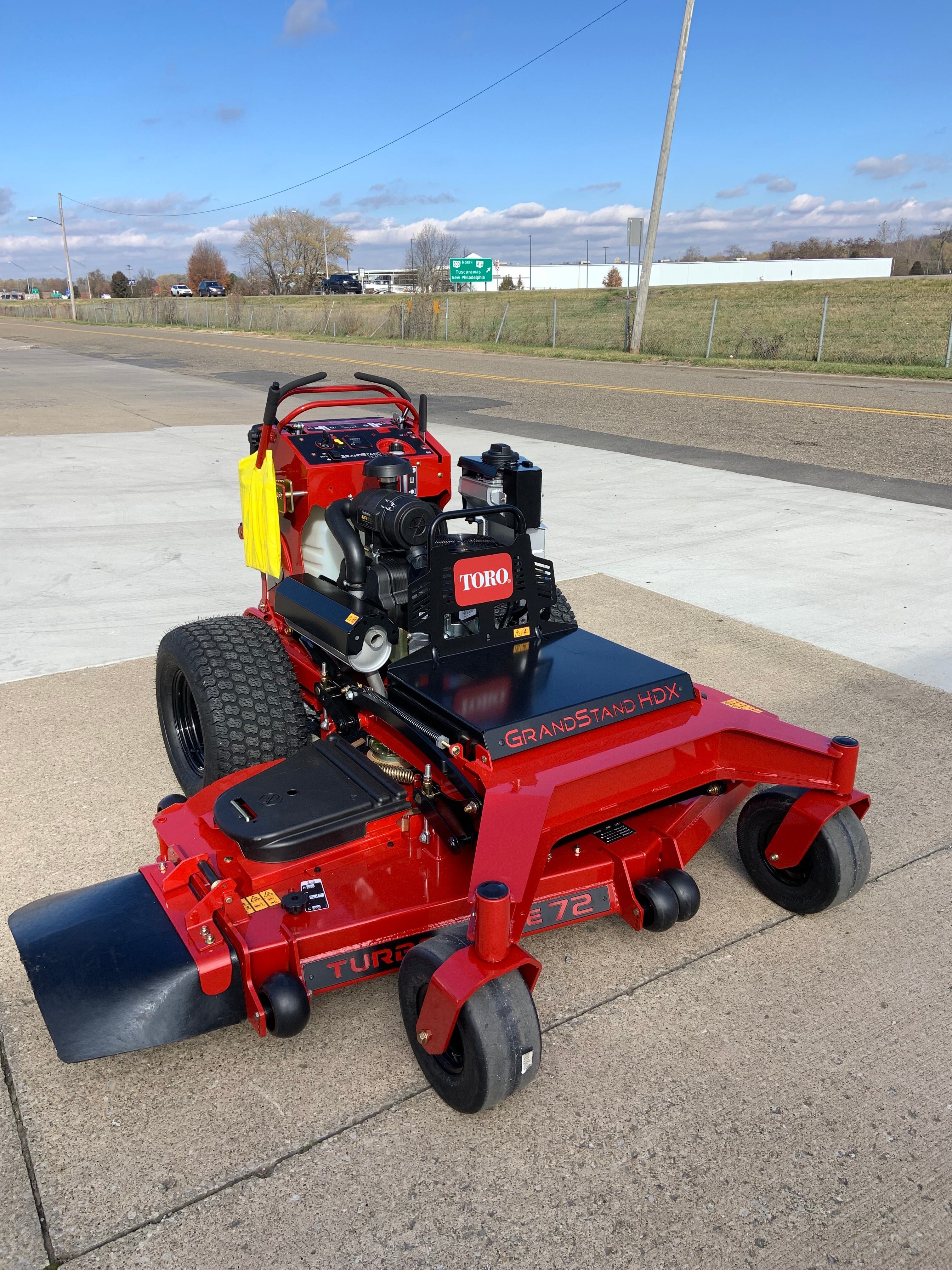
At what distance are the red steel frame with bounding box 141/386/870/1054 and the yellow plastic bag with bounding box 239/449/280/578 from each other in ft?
2.96

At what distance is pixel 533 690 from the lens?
115 inches

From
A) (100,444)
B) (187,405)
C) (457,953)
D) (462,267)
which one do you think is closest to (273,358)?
(187,405)

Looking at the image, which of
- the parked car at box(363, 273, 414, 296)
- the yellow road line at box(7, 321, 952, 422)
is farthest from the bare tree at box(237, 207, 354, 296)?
the yellow road line at box(7, 321, 952, 422)

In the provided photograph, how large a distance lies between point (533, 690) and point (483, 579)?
421 millimetres

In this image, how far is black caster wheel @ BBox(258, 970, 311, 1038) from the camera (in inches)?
94.9

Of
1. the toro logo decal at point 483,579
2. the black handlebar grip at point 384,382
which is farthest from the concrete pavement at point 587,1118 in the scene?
the black handlebar grip at point 384,382

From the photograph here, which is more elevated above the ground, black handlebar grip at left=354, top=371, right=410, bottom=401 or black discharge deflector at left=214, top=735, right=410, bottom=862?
black handlebar grip at left=354, top=371, right=410, bottom=401

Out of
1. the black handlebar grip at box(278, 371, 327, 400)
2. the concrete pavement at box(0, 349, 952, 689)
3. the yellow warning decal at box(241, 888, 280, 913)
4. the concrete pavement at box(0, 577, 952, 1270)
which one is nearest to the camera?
the concrete pavement at box(0, 577, 952, 1270)

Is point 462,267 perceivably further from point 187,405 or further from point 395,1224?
point 395,1224

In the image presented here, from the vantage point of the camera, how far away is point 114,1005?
238 cm

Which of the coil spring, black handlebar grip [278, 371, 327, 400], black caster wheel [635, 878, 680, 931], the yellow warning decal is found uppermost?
black handlebar grip [278, 371, 327, 400]

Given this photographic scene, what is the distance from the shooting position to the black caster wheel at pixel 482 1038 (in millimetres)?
2217

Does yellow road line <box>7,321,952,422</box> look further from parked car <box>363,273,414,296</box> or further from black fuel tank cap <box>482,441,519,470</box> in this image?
parked car <box>363,273,414,296</box>

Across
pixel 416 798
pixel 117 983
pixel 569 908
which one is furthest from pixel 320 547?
pixel 117 983
